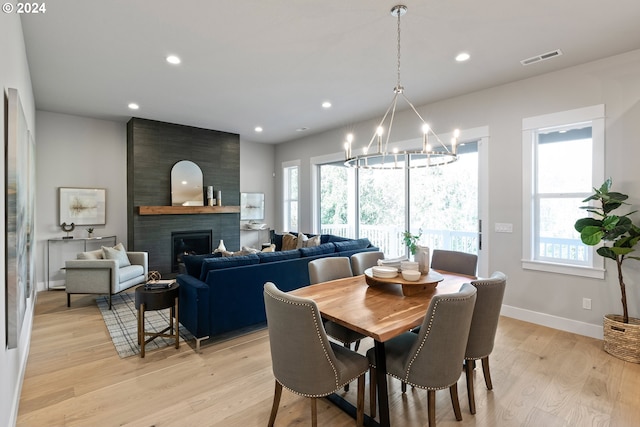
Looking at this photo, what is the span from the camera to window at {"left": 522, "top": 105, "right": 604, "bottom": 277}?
11.2 feet

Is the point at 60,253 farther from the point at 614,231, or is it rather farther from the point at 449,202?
the point at 614,231

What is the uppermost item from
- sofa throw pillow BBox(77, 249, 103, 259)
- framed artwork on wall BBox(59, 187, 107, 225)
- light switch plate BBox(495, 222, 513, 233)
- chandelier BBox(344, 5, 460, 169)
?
chandelier BBox(344, 5, 460, 169)

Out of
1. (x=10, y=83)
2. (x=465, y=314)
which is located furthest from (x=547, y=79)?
(x=10, y=83)

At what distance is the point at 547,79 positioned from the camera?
367cm

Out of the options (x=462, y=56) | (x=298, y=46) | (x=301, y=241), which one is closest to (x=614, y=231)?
(x=462, y=56)

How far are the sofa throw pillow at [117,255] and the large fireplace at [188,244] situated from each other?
3.46ft

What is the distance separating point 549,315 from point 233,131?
6154 mm

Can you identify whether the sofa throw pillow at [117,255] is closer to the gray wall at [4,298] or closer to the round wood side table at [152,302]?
the round wood side table at [152,302]

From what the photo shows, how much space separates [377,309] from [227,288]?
1734mm

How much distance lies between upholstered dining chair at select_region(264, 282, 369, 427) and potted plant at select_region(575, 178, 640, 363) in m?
2.76

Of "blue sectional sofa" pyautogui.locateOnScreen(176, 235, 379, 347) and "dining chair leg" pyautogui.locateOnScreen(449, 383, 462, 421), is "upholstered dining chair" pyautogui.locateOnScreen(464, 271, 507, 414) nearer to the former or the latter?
"dining chair leg" pyautogui.locateOnScreen(449, 383, 462, 421)

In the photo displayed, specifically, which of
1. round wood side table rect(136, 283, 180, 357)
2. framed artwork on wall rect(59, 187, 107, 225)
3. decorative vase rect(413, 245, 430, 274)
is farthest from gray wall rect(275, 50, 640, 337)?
framed artwork on wall rect(59, 187, 107, 225)

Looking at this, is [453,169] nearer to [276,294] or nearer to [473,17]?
[473,17]

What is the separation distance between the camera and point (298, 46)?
3.05 meters
